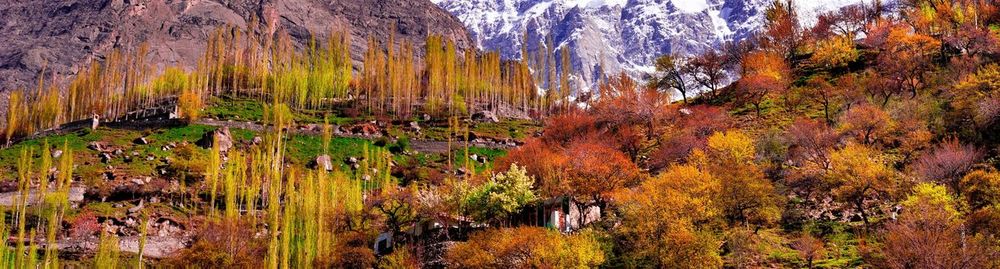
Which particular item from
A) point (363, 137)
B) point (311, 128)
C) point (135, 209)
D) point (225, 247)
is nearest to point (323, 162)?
point (363, 137)

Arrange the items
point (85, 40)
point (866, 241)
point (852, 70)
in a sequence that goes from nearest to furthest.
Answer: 1. point (866, 241)
2. point (852, 70)
3. point (85, 40)

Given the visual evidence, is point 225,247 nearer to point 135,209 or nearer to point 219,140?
point 135,209

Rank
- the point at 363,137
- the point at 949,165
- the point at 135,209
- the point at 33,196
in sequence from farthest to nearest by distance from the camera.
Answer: the point at 363,137 → the point at 33,196 → the point at 135,209 → the point at 949,165

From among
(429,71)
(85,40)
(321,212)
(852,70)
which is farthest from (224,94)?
(85,40)

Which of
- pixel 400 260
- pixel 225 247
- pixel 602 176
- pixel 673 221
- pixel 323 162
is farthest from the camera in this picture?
pixel 323 162

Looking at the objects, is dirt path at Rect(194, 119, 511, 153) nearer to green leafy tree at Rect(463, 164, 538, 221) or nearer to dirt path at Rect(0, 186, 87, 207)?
dirt path at Rect(0, 186, 87, 207)

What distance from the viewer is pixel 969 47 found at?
228 feet

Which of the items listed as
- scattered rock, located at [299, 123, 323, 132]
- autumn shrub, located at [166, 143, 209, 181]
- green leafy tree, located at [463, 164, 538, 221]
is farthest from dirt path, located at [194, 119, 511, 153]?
green leafy tree, located at [463, 164, 538, 221]

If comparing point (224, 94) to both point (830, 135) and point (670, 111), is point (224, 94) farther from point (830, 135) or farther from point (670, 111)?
point (830, 135)

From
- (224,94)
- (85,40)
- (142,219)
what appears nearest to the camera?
(142,219)

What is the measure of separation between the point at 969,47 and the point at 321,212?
59.2m

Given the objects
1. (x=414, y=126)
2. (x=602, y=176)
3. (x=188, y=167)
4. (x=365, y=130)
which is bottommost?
(x=188, y=167)

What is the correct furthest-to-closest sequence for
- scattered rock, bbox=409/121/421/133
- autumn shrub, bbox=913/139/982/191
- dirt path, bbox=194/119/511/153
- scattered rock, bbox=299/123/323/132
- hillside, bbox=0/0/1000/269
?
scattered rock, bbox=409/121/421/133, scattered rock, bbox=299/123/323/132, dirt path, bbox=194/119/511/153, autumn shrub, bbox=913/139/982/191, hillside, bbox=0/0/1000/269

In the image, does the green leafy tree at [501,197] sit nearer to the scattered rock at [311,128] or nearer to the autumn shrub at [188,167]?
the autumn shrub at [188,167]
